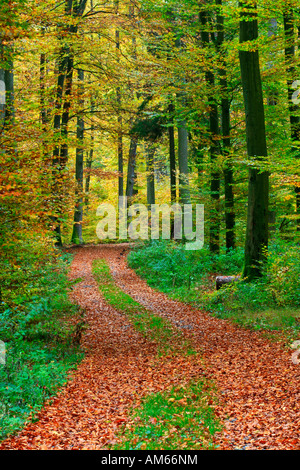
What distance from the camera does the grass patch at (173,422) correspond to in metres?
4.19

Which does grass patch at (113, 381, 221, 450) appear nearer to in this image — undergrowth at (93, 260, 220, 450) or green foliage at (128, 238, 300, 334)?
undergrowth at (93, 260, 220, 450)

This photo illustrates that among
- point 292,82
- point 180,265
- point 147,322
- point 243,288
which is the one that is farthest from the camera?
point 180,265

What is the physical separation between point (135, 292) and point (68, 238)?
52.8 feet

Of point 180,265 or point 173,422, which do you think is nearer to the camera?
point 173,422

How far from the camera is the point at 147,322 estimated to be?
9.41 meters

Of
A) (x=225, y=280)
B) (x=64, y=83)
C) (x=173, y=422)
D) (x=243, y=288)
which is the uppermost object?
(x=64, y=83)

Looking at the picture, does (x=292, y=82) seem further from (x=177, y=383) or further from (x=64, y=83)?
(x=177, y=383)

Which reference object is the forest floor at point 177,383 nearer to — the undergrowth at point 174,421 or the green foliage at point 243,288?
the undergrowth at point 174,421

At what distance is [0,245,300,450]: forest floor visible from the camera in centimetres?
431

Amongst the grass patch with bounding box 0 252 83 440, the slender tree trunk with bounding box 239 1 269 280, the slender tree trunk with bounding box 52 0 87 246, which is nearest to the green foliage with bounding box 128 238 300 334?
the slender tree trunk with bounding box 239 1 269 280

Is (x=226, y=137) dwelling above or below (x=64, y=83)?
below

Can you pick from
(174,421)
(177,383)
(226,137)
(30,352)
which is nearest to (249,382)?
(177,383)

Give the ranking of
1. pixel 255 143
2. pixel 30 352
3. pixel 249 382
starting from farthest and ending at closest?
pixel 255 143
pixel 30 352
pixel 249 382

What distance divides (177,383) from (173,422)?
121 centimetres
